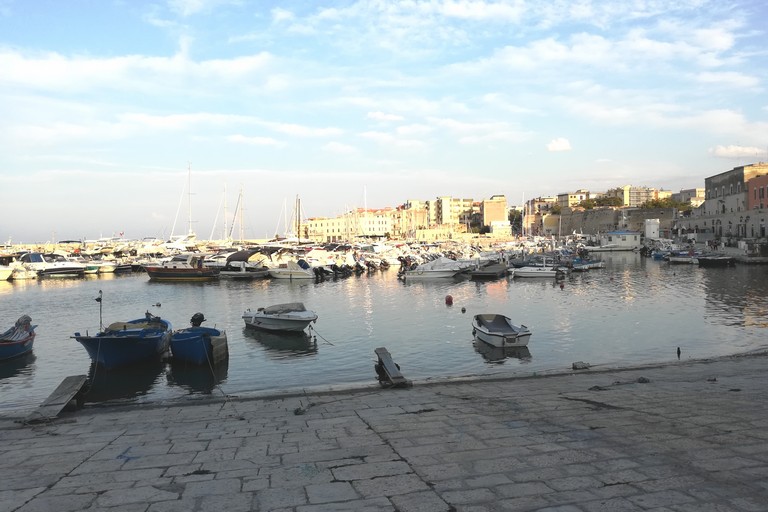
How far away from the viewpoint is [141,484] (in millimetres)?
6715

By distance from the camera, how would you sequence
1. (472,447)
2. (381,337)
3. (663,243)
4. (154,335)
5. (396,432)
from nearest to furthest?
(472,447) < (396,432) < (154,335) < (381,337) < (663,243)

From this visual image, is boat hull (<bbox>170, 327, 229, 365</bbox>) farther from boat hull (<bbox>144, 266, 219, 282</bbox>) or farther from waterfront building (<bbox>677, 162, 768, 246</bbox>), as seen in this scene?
waterfront building (<bbox>677, 162, 768, 246</bbox>)

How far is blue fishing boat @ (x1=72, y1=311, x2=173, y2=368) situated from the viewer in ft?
59.4

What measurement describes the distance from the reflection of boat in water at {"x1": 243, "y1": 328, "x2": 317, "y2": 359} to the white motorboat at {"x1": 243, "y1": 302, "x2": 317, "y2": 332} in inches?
10.9

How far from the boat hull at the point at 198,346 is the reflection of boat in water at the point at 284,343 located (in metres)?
2.49

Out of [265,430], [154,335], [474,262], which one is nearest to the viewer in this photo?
[265,430]

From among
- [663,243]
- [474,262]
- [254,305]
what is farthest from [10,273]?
[663,243]

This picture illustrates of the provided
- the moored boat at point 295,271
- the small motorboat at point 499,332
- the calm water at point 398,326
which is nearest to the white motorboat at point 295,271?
the moored boat at point 295,271

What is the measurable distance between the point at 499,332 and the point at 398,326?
7102 mm

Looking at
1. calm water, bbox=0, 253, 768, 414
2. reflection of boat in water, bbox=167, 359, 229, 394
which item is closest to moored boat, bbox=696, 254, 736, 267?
calm water, bbox=0, 253, 768, 414

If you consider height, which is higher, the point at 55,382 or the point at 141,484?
the point at 141,484

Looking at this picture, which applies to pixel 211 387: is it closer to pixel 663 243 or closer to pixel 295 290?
pixel 295 290

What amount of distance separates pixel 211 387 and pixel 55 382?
5195 millimetres

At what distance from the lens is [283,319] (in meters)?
24.7
